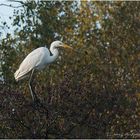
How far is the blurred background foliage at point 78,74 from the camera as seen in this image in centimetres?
859

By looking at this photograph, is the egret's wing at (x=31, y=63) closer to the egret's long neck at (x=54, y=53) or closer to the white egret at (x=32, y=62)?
the white egret at (x=32, y=62)

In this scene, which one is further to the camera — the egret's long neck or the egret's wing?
the egret's long neck

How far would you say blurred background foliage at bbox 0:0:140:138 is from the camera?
859 cm

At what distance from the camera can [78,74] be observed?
33.0 feet

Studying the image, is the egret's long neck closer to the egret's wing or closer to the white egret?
the white egret

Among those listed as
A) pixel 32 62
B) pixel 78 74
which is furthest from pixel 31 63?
pixel 78 74

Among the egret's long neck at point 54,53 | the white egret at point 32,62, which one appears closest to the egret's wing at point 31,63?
the white egret at point 32,62

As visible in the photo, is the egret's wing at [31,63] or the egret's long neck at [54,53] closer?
the egret's wing at [31,63]

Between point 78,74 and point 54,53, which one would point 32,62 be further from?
point 78,74

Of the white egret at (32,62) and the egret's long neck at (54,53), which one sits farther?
the egret's long neck at (54,53)

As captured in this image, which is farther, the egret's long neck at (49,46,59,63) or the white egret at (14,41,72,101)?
the egret's long neck at (49,46,59,63)

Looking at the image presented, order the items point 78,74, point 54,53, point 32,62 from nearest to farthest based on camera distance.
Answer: point 32,62, point 54,53, point 78,74

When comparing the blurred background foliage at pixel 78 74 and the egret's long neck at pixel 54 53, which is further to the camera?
the egret's long neck at pixel 54 53

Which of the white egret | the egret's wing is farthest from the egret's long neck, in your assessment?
the egret's wing
